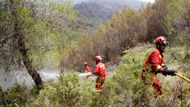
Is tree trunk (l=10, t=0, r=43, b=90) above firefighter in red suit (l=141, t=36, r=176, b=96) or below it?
below

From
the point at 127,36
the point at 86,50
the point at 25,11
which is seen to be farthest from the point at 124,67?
the point at 86,50

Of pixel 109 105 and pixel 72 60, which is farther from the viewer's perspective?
pixel 72 60

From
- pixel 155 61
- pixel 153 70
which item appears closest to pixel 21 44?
pixel 155 61

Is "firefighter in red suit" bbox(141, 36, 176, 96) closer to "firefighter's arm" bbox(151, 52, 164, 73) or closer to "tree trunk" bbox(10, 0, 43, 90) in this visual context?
"firefighter's arm" bbox(151, 52, 164, 73)

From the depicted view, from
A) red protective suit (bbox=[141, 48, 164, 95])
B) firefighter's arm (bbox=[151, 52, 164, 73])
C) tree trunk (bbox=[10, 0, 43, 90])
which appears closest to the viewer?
red protective suit (bbox=[141, 48, 164, 95])

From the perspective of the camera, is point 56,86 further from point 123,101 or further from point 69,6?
point 69,6

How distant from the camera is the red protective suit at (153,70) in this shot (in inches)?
333

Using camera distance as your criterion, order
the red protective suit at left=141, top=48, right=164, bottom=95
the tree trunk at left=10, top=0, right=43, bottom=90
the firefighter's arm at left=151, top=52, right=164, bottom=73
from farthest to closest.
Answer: the tree trunk at left=10, top=0, right=43, bottom=90 < the firefighter's arm at left=151, top=52, right=164, bottom=73 < the red protective suit at left=141, top=48, right=164, bottom=95

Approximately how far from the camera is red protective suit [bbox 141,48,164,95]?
845 centimetres

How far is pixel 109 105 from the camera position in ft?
27.1

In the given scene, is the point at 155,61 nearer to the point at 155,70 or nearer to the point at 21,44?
the point at 155,70

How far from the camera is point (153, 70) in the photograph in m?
9.30

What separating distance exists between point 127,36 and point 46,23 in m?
21.4

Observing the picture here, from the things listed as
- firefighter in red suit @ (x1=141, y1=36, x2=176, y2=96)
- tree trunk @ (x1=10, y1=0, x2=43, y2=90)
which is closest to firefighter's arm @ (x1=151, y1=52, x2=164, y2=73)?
firefighter in red suit @ (x1=141, y1=36, x2=176, y2=96)
